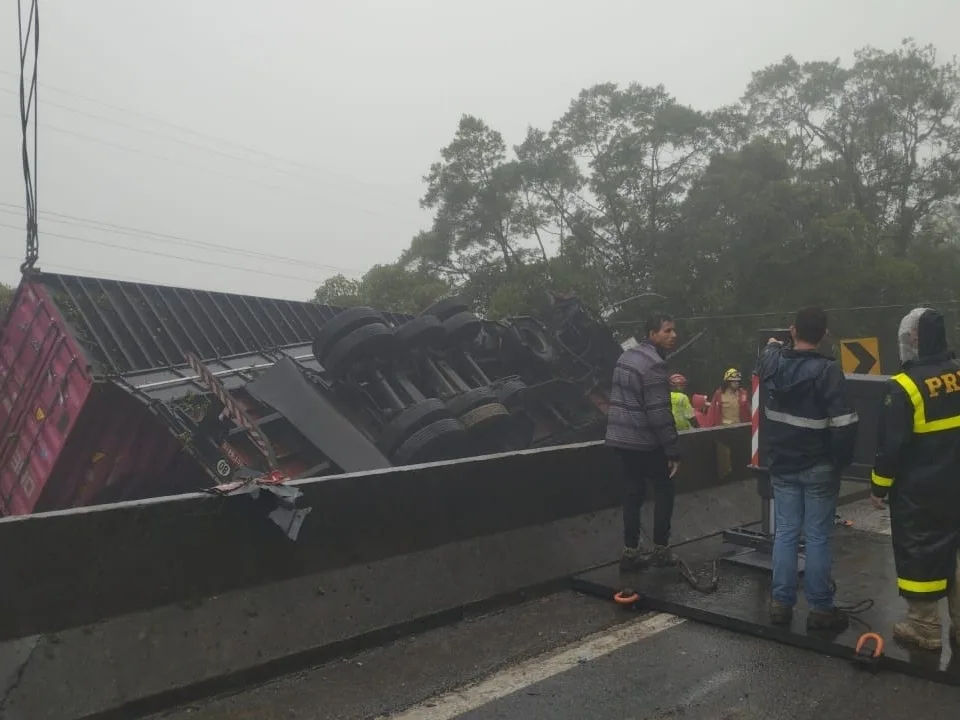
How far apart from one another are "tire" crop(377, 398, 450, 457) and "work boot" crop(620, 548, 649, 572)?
9.43 feet

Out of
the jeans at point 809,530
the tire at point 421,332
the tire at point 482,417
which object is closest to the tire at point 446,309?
the tire at point 421,332

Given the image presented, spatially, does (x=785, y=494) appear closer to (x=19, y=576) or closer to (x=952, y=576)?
(x=952, y=576)

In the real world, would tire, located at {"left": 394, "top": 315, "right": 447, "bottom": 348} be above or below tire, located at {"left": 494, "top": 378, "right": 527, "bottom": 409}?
above

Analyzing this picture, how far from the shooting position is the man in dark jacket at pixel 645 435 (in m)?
5.15

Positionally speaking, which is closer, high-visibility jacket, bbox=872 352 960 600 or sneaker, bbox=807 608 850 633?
high-visibility jacket, bbox=872 352 960 600

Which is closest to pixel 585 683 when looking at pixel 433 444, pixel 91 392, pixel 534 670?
pixel 534 670

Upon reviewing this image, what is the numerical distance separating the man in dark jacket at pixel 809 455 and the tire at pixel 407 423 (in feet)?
12.7

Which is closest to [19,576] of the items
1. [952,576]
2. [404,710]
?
[404,710]

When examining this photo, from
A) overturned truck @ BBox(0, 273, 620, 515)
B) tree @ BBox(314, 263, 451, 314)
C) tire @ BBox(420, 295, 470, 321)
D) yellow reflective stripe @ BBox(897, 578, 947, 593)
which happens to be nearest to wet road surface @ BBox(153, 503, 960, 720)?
yellow reflective stripe @ BBox(897, 578, 947, 593)

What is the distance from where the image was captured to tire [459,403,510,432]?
26.6 feet

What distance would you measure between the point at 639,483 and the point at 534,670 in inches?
70.5

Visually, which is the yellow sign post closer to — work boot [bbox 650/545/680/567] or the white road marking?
work boot [bbox 650/545/680/567]

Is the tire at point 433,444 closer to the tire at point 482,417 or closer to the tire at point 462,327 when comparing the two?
the tire at point 482,417

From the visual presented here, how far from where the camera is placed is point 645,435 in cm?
516
